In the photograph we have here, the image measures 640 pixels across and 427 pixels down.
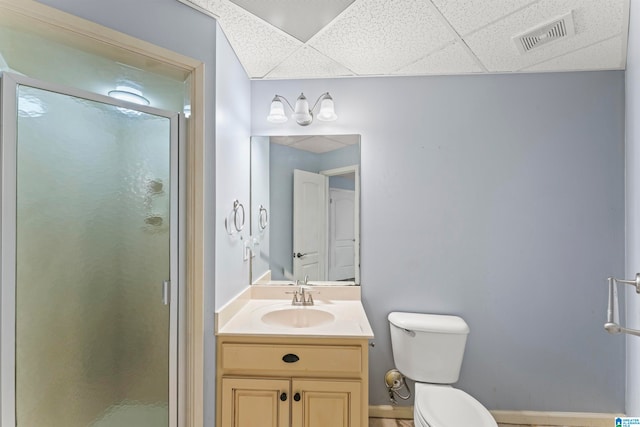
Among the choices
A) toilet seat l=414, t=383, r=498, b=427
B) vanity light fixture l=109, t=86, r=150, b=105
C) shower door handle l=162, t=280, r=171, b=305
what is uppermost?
vanity light fixture l=109, t=86, r=150, b=105

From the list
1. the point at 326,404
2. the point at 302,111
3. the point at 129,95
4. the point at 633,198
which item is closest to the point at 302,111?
the point at 302,111

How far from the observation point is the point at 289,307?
1.78 metres

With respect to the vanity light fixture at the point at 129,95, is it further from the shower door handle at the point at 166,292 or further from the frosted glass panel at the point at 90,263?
the shower door handle at the point at 166,292

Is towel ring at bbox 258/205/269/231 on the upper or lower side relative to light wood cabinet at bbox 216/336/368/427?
upper

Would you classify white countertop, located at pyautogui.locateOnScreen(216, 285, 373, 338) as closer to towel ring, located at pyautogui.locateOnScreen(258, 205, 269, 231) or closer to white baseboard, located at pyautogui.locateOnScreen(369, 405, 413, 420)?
towel ring, located at pyautogui.locateOnScreen(258, 205, 269, 231)

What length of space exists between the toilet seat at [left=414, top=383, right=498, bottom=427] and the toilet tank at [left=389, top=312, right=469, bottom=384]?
12 cm

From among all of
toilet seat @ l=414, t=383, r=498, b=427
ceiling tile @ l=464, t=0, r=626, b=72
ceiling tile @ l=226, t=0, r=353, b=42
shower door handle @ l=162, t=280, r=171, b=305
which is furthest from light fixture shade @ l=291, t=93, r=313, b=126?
toilet seat @ l=414, t=383, r=498, b=427

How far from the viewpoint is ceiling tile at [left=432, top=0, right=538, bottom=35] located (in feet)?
4.32

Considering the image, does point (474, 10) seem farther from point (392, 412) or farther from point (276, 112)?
point (392, 412)

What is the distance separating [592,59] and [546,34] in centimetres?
50

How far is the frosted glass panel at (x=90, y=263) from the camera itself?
1.02m

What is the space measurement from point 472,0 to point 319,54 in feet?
2.60

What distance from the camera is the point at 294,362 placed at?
1.39 meters

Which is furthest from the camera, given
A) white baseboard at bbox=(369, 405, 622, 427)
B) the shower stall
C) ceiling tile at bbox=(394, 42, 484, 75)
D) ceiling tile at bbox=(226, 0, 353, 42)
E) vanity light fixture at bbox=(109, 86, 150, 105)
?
white baseboard at bbox=(369, 405, 622, 427)
